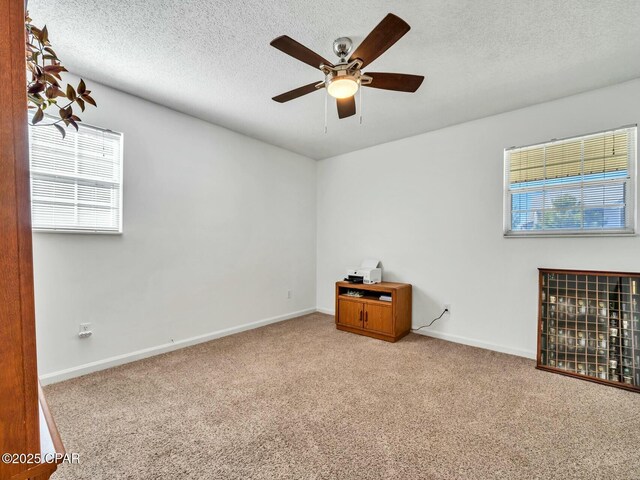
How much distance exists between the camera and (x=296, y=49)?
1.76 m

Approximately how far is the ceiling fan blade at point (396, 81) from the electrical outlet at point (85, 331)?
3.21 meters

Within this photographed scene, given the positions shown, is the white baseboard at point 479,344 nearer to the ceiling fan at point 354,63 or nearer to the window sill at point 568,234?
the window sill at point 568,234

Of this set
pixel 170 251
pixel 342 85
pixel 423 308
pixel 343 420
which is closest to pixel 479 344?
pixel 423 308

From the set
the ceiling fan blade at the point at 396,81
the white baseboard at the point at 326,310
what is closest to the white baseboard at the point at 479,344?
the white baseboard at the point at 326,310

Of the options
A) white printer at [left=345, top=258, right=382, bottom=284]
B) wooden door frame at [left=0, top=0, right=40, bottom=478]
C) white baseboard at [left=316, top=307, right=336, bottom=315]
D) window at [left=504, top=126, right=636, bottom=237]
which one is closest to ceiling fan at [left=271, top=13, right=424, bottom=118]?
wooden door frame at [left=0, top=0, right=40, bottom=478]

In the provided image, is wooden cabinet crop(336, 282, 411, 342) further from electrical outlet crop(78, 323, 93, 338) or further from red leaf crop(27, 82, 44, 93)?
red leaf crop(27, 82, 44, 93)

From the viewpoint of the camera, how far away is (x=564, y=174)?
9.95 feet

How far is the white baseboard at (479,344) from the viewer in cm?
315

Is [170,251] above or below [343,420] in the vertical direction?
above

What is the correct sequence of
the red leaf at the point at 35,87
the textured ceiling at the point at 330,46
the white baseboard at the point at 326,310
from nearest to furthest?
the red leaf at the point at 35,87 → the textured ceiling at the point at 330,46 → the white baseboard at the point at 326,310

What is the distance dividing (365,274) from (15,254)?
3.77 m

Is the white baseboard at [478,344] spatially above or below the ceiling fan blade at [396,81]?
Result: below

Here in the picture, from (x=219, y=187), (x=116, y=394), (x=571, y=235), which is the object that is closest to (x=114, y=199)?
(x=219, y=187)

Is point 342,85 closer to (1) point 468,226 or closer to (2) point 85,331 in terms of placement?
(1) point 468,226
